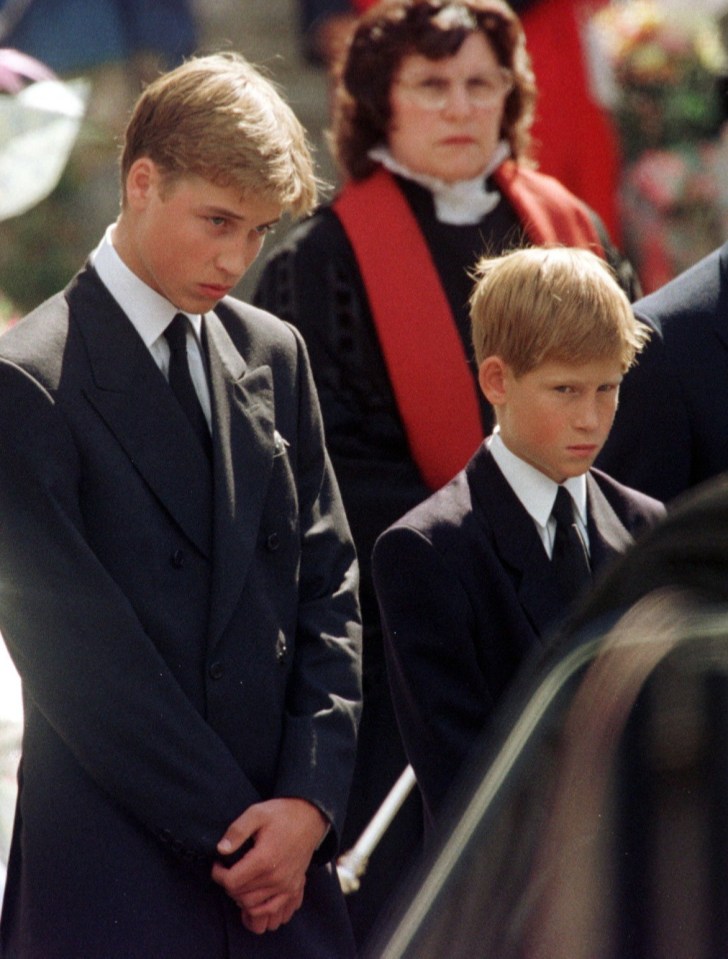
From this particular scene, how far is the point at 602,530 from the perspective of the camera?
104 inches

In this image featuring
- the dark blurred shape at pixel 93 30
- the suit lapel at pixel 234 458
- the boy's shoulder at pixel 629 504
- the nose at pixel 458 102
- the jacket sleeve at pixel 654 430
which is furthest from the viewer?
the dark blurred shape at pixel 93 30

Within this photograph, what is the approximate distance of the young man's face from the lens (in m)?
2.47

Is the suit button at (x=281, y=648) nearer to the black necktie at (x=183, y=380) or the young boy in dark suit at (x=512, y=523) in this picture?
the young boy in dark suit at (x=512, y=523)

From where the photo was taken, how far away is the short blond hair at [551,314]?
8.66ft

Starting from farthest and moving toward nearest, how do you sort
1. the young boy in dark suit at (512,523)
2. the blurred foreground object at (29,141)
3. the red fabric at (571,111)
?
the red fabric at (571,111) → the blurred foreground object at (29,141) → the young boy in dark suit at (512,523)

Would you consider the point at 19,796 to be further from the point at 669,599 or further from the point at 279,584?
the point at 669,599

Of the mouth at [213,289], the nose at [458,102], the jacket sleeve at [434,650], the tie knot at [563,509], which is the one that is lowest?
the jacket sleeve at [434,650]

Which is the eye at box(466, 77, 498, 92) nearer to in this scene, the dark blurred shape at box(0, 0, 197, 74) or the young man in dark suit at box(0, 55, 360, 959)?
the young man in dark suit at box(0, 55, 360, 959)

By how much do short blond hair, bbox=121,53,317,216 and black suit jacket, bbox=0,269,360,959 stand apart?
0.22 metres

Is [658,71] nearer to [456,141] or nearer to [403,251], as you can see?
[456,141]

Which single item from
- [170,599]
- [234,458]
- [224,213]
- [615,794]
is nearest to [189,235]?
[224,213]

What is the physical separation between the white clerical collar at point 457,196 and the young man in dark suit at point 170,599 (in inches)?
41.0

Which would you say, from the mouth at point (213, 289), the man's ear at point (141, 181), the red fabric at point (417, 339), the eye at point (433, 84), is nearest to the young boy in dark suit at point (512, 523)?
the mouth at point (213, 289)

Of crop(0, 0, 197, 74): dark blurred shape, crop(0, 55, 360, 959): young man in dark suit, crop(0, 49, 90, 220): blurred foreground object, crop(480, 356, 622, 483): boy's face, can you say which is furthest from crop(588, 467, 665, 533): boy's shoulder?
crop(0, 0, 197, 74): dark blurred shape
